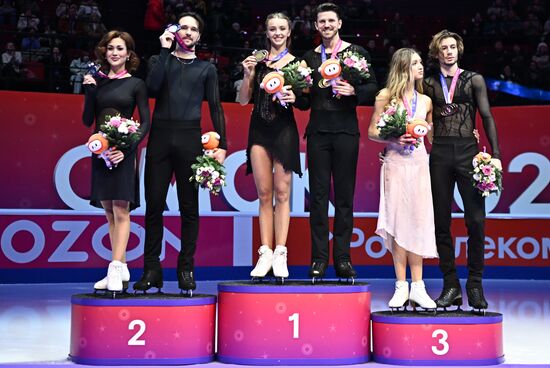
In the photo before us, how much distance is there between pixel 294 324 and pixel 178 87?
1762 millimetres

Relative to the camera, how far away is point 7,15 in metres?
13.3

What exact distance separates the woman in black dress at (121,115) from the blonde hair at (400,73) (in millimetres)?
1691

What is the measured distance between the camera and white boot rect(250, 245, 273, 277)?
6.17 meters

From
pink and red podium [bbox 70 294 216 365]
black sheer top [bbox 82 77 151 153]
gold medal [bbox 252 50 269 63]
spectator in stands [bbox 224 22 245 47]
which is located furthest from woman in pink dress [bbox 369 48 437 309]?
spectator in stands [bbox 224 22 245 47]

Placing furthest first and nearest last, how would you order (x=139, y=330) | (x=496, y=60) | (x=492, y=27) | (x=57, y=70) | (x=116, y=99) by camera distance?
(x=492, y=27) < (x=496, y=60) < (x=57, y=70) < (x=116, y=99) < (x=139, y=330)

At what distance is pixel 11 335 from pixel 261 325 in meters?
2.44

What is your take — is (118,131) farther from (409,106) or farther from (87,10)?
(87,10)

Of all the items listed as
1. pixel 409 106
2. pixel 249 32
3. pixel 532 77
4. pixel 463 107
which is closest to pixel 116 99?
pixel 409 106

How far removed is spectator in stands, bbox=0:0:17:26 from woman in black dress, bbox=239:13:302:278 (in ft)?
26.2

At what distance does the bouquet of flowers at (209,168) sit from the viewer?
5.88 m

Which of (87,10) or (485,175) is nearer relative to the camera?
(485,175)

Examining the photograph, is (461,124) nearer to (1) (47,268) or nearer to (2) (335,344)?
(2) (335,344)

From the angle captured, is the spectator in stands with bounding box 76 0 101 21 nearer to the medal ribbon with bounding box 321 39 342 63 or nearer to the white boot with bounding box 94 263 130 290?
the medal ribbon with bounding box 321 39 342 63

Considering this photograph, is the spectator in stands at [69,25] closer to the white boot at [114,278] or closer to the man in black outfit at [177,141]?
the man in black outfit at [177,141]
